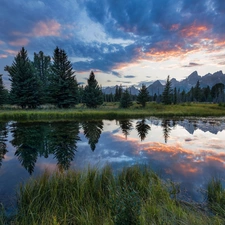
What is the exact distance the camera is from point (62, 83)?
3338cm

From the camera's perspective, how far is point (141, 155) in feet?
29.4

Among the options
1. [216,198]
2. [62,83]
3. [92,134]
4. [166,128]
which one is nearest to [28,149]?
[92,134]

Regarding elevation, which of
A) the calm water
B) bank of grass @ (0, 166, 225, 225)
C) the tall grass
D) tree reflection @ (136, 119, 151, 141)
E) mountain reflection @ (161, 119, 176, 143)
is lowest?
mountain reflection @ (161, 119, 176, 143)

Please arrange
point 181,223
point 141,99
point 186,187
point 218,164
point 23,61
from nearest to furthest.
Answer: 1. point 181,223
2. point 186,187
3. point 218,164
4. point 23,61
5. point 141,99

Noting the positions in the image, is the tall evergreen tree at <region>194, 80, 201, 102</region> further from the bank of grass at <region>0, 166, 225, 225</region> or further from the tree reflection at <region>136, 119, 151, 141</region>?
the bank of grass at <region>0, 166, 225, 225</region>

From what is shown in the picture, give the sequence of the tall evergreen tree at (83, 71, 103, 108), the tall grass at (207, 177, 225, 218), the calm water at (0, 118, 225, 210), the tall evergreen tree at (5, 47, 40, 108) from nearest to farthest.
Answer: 1. the tall grass at (207, 177, 225, 218)
2. the calm water at (0, 118, 225, 210)
3. the tall evergreen tree at (5, 47, 40, 108)
4. the tall evergreen tree at (83, 71, 103, 108)

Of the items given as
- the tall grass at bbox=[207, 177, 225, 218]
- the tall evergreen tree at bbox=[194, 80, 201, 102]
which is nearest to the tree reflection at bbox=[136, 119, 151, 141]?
the tall grass at bbox=[207, 177, 225, 218]

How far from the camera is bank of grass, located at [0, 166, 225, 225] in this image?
279 cm

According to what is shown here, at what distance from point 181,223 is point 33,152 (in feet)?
27.8

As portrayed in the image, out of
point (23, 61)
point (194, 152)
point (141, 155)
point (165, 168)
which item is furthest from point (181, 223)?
point (23, 61)

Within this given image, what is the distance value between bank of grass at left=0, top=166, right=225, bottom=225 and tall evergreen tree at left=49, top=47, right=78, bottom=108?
98.1 ft

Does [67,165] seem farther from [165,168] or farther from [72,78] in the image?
[72,78]

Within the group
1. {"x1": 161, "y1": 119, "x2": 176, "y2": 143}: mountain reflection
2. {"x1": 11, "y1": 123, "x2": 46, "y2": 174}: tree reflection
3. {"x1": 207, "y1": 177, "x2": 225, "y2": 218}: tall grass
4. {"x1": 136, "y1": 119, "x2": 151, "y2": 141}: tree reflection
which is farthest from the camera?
{"x1": 161, "y1": 119, "x2": 176, "y2": 143}: mountain reflection

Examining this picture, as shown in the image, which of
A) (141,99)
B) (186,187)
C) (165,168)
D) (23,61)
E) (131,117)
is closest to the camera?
(186,187)
